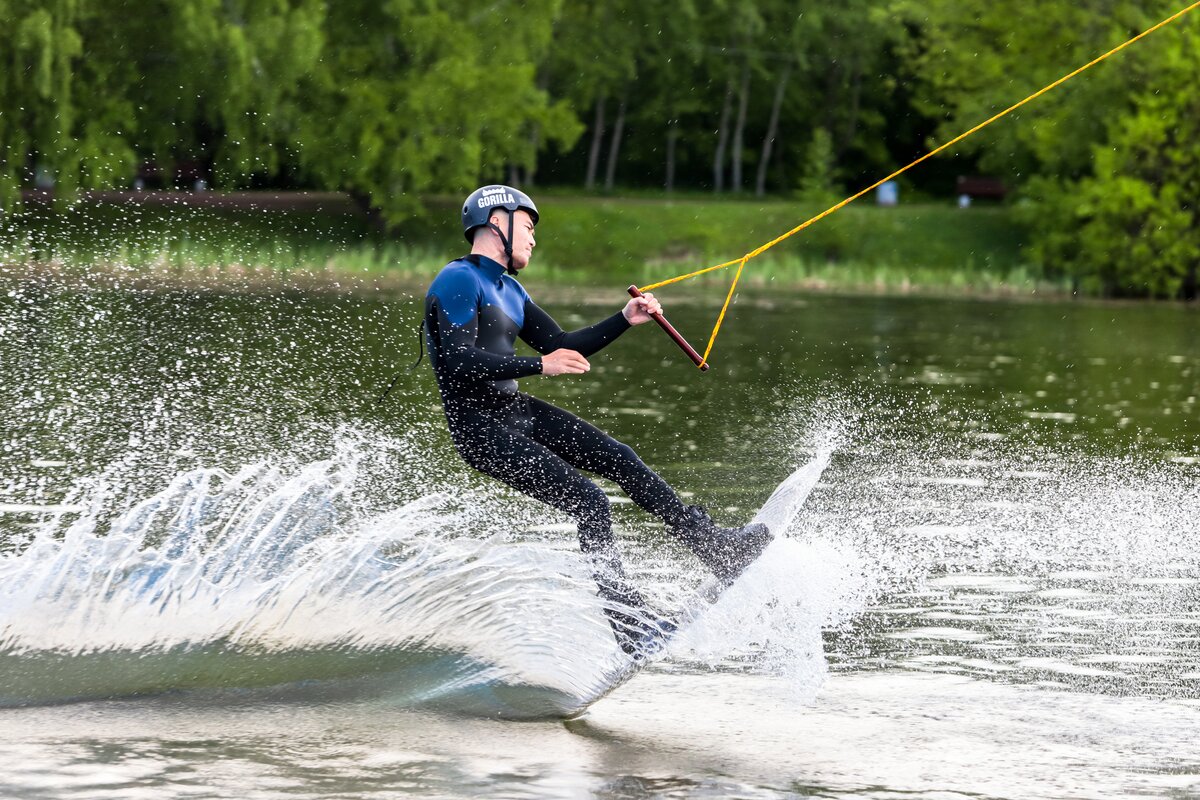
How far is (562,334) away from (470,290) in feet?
1.75

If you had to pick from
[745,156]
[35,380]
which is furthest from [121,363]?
[745,156]

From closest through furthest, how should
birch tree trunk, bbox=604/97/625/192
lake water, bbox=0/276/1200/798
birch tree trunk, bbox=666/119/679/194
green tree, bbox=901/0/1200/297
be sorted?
lake water, bbox=0/276/1200/798, green tree, bbox=901/0/1200/297, birch tree trunk, bbox=604/97/625/192, birch tree trunk, bbox=666/119/679/194

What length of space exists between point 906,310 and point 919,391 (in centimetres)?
1465

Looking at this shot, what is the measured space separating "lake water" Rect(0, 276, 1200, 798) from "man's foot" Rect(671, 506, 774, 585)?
4.7 inches

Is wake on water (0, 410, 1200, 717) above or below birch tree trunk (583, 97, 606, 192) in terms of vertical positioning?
below

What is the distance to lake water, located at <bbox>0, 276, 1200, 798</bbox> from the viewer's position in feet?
21.5

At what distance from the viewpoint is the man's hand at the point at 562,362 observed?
7.33m

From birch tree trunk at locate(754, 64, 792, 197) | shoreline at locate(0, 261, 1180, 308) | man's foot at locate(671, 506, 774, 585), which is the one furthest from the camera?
birch tree trunk at locate(754, 64, 792, 197)

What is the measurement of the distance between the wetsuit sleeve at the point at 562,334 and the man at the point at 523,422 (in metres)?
0.03

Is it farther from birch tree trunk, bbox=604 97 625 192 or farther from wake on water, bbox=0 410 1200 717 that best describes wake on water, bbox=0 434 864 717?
birch tree trunk, bbox=604 97 625 192

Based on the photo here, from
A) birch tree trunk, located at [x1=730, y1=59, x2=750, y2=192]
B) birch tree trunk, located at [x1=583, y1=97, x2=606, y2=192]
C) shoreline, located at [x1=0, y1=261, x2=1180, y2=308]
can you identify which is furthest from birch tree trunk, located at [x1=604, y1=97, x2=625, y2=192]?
shoreline, located at [x1=0, y1=261, x2=1180, y2=308]

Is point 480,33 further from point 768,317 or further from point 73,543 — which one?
point 73,543

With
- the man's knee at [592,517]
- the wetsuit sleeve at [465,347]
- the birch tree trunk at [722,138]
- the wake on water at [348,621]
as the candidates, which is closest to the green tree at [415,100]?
the birch tree trunk at [722,138]

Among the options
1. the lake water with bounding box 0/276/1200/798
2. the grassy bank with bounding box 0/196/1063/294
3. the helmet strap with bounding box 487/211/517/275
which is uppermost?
the grassy bank with bounding box 0/196/1063/294
